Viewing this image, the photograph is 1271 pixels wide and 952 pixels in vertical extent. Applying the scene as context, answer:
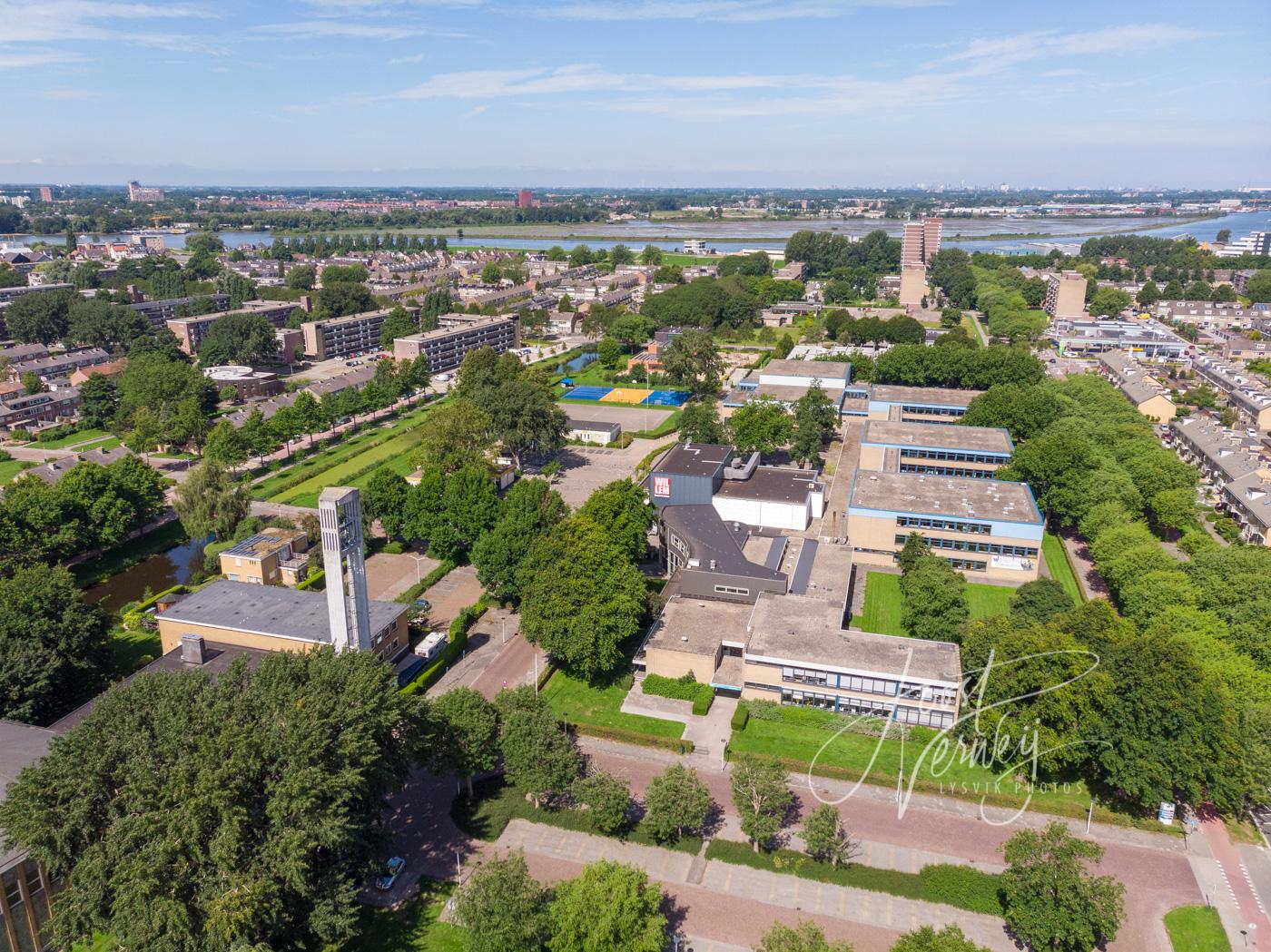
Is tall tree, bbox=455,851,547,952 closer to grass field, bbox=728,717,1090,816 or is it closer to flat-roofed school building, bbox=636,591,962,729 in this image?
grass field, bbox=728,717,1090,816

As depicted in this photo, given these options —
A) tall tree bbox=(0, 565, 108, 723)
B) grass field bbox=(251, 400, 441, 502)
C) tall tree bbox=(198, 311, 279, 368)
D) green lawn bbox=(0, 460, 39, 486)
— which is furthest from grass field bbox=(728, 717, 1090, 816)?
tall tree bbox=(198, 311, 279, 368)

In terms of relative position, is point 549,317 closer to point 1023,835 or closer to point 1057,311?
point 1057,311

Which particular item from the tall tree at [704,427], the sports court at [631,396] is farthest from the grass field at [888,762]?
the sports court at [631,396]

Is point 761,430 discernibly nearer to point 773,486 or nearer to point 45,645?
point 773,486

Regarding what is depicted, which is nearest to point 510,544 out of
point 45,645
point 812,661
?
point 812,661

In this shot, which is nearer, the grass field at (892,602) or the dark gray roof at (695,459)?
the grass field at (892,602)

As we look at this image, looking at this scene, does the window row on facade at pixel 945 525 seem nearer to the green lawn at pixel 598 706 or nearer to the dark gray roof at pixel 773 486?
the dark gray roof at pixel 773 486
